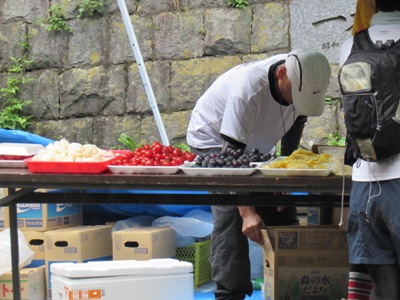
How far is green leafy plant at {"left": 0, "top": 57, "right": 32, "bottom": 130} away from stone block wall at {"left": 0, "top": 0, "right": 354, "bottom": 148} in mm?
61

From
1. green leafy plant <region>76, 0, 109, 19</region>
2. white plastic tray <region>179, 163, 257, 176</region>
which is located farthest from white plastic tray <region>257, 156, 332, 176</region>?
green leafy plant <region>76, 0, 109, 19</region>

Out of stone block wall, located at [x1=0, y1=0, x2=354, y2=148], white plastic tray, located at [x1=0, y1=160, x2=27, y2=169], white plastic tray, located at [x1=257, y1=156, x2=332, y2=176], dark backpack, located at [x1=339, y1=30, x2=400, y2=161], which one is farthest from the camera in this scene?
stone block wall, located at [x1=0, y1=0, x2=354, y2=148]

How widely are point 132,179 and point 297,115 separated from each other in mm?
1231

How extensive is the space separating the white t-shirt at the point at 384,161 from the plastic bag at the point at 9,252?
2.34 meters

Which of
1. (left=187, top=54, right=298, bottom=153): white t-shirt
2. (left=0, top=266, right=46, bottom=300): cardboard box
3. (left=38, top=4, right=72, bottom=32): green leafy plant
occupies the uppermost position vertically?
Answer: (left=38, top=4, right=72, bottom=32): green leafy plant

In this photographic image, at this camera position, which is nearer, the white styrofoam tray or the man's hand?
the white styrofoam tray

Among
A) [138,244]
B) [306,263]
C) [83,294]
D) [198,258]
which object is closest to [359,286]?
[306,263]

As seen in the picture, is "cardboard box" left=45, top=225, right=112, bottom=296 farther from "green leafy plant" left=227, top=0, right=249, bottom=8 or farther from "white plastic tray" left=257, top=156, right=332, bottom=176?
"green leafy plant" left=227, top=0, right=249, bottom=8

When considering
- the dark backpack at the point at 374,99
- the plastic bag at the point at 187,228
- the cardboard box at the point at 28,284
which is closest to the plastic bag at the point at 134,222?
the plastic bag at the point at 187,228

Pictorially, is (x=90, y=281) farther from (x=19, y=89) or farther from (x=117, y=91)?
(x=19, y=89)

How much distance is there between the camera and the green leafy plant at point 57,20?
6488mm

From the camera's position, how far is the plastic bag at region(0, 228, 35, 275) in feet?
13.0

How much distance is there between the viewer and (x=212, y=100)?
11.4 ft

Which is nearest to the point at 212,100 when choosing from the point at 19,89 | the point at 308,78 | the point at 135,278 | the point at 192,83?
the point at 308,78
